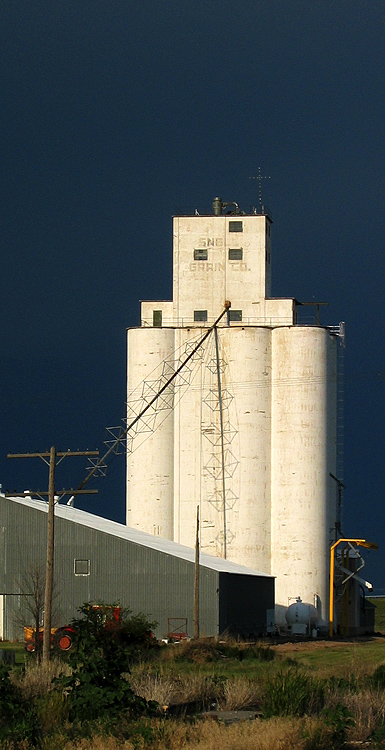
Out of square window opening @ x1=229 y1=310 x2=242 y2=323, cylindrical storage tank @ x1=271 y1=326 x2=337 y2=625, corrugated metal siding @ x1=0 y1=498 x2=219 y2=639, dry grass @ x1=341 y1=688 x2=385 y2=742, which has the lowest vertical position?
dry grass @ x1=341 y1=688 x2=385 y2=742

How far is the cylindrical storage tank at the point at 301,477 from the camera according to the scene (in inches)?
2832

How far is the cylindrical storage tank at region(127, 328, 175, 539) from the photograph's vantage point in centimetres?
7469

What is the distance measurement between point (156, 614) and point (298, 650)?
22.5 ft

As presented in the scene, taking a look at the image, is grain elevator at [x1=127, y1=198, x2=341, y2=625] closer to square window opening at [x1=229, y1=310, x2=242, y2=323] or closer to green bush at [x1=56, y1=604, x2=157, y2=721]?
square window opening at [x1=229, y1=310, x2=242, y2=323]

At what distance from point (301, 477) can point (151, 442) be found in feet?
30.7

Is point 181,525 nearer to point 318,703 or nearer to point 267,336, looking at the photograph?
point 267,336

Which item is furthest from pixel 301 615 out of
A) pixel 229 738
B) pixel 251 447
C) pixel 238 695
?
pixel 229 738

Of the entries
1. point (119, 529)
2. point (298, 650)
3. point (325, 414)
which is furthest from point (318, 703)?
point (325, 414)

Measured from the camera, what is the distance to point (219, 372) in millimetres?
74688

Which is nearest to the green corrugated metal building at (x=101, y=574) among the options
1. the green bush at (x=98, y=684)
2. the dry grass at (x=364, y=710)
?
the dry grass at (x=364, y=710)

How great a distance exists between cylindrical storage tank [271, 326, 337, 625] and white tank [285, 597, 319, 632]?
1.52 m

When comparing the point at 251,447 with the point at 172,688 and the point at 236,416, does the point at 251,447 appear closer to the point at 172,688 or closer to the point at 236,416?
the point at 236,416

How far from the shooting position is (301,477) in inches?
2847

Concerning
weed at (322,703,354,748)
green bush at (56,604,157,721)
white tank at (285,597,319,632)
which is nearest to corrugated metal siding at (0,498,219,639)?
white tank at (285,597,319,632)
